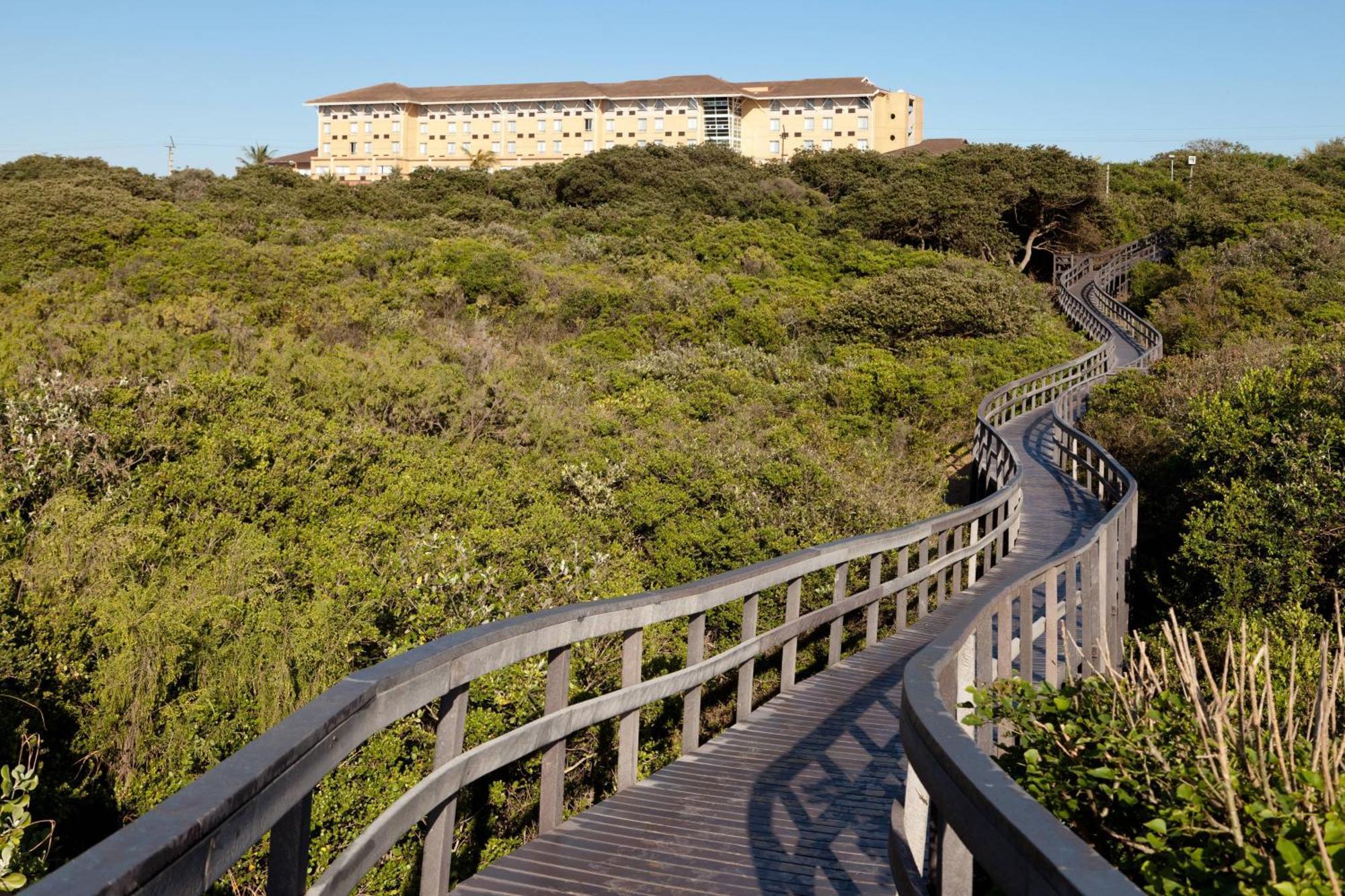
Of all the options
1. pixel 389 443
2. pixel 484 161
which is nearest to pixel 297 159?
pixel 484 161

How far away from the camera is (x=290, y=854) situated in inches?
110

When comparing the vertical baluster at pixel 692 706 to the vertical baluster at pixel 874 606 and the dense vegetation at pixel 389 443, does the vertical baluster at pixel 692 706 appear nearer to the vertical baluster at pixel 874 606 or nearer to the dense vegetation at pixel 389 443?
the dense vegetation at pixel 389 443

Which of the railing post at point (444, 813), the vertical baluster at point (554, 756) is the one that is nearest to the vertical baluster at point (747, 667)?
the vertical baluster at point (554, 756)

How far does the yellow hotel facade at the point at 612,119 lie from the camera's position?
11881 centimetres

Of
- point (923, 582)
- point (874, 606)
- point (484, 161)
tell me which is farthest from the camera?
point (484, 161)

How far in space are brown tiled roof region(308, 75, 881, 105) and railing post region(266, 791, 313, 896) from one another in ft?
389

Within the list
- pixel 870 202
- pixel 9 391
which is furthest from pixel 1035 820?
pixel 870 202

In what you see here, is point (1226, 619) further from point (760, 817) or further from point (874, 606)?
point (760, 817)

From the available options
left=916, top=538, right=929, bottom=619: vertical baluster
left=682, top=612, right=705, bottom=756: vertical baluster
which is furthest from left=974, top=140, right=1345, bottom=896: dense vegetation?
left=916, top=538, right=929, bottom=619: vertical baluster

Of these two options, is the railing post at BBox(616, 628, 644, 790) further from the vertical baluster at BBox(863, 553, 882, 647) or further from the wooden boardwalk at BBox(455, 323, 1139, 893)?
the vertical baluster at BBox(863, 553, 882, 647)

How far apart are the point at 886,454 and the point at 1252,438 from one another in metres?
9.41

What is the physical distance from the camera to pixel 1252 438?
54.3 feet

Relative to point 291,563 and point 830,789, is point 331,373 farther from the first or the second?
point 830,789

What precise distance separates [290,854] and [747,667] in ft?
15.3
